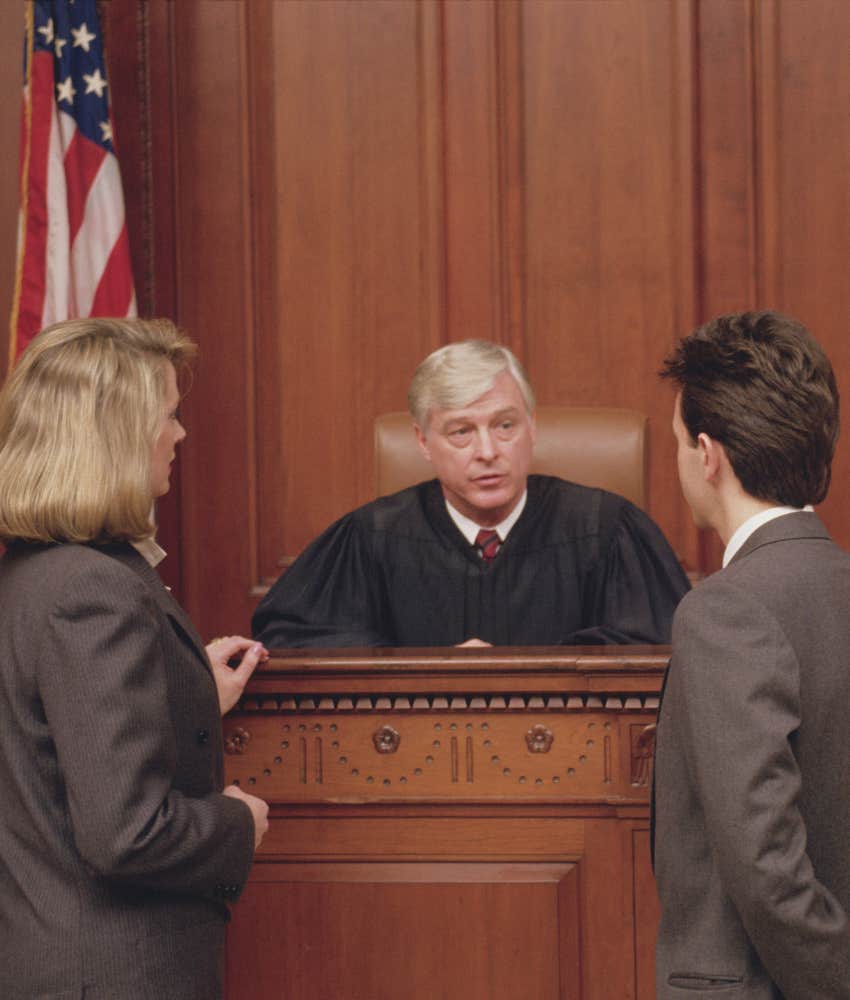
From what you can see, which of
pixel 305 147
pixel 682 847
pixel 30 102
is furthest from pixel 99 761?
pixel 305 147

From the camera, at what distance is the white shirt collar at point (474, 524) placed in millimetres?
3832

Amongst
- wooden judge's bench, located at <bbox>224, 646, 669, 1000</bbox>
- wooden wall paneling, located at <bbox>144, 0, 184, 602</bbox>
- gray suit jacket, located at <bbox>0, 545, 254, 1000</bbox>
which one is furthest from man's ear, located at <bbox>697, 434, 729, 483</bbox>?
wooden wall paneling, located at <bbox>144, 0, 184, 602</bbox>

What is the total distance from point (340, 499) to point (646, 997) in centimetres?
288

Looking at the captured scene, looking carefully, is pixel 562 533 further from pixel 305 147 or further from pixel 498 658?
pixel 305 147

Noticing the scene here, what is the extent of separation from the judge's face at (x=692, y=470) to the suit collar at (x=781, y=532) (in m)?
0.10

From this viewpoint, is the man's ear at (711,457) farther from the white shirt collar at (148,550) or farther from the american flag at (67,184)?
the american flag at (67,184)

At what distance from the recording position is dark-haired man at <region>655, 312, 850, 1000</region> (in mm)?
1671

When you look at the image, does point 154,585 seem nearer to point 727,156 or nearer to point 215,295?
point 215,295

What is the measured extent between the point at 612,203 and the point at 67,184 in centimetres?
176

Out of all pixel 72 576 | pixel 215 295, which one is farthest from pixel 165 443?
pixel 215 295

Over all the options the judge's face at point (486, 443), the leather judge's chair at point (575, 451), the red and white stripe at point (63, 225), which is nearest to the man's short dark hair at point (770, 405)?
the judge's face at point (486, 443)

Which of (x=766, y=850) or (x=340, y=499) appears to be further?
(x=340, y=499)

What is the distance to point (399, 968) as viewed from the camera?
2350mm

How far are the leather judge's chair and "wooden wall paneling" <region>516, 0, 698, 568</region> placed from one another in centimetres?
76
